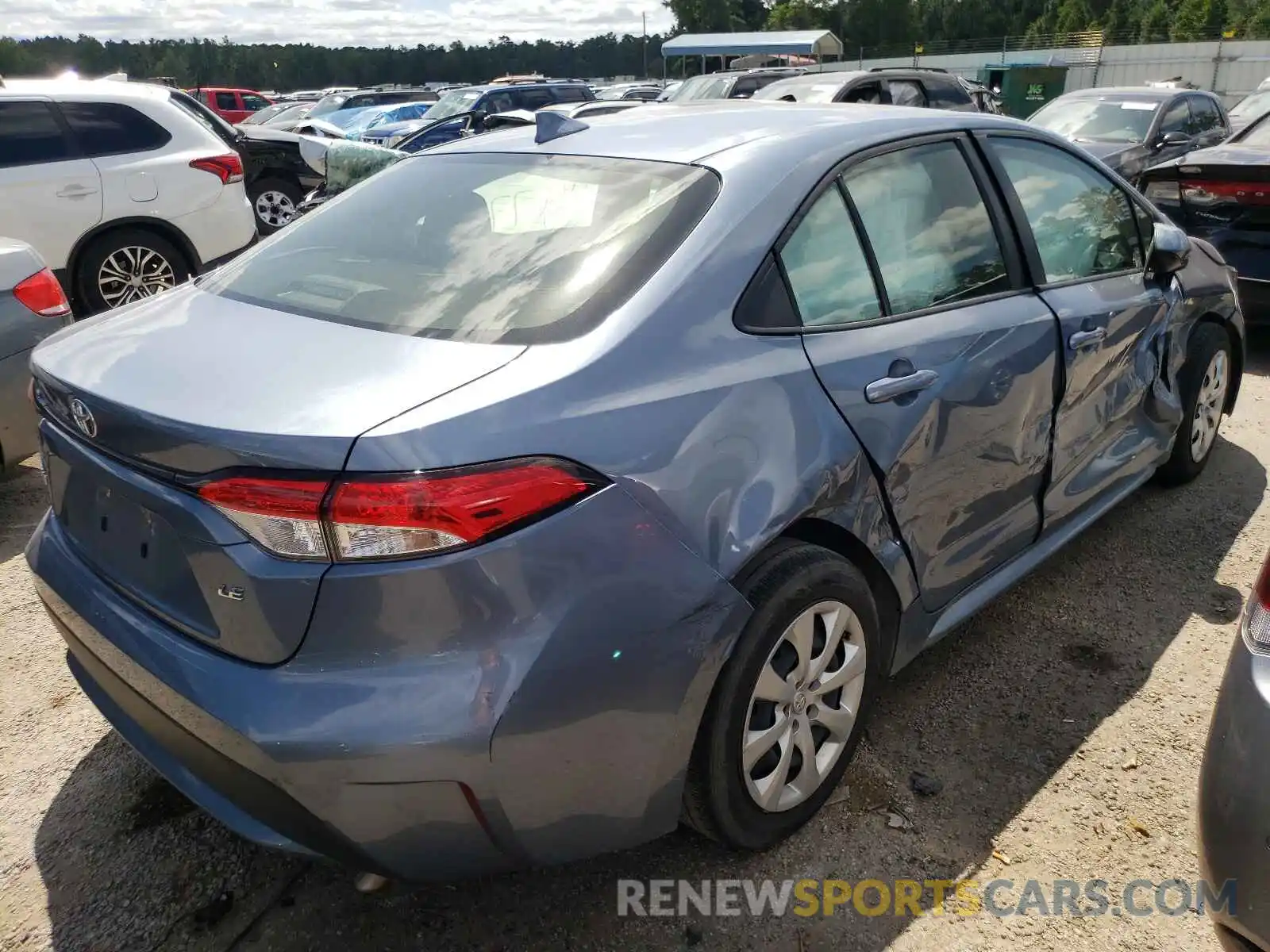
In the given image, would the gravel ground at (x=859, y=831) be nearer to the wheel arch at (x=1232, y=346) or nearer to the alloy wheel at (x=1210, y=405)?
the alloy wheel at (x=1210, y=405)

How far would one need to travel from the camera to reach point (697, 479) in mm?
1838

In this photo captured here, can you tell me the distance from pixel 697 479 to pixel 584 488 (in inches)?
9.8

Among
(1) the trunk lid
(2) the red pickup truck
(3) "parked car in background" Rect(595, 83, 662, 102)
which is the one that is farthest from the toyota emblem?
(2) the red pickup truck

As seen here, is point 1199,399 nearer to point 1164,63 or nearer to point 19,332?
point 19,332

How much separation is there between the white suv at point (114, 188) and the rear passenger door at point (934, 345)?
522 centimetres

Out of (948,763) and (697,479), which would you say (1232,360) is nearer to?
(948,763)

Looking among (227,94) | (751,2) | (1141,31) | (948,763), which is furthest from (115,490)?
(751,2)

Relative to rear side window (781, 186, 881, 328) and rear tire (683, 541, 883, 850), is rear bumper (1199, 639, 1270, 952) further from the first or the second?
rear side window (781, 186, 881, 328)

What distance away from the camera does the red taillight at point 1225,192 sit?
557cm

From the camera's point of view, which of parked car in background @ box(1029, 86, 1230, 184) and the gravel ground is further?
parked car in background @ box(1029, 86, 1230, 184)

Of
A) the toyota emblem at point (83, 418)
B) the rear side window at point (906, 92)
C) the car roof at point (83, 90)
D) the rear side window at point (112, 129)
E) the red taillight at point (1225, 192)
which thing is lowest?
the red taillight at point (1225, 192)

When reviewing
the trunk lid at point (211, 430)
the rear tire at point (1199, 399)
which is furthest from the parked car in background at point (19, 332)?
the rear tire at point (1199, 399)

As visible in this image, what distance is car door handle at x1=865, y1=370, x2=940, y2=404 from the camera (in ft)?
7.30

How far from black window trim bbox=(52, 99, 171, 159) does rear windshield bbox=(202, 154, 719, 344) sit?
16.8 ft
